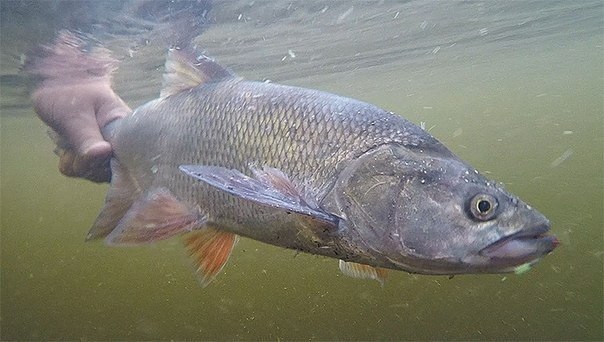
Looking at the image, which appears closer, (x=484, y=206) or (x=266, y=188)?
(x=484, y=206)

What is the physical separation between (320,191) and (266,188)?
34cm

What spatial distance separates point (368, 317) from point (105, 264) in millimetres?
8682

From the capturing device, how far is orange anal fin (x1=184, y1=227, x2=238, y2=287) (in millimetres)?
3359

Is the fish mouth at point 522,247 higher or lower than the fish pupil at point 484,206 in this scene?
lower

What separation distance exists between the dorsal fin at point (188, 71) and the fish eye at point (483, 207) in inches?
84.6

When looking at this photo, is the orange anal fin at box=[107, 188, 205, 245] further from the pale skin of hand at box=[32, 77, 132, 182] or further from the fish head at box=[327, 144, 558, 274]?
the pale skin of hand at box=[32, 77, 132, 182]

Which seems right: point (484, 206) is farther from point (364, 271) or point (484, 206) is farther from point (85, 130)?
point (85, 130)

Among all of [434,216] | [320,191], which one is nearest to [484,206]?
[434,216]

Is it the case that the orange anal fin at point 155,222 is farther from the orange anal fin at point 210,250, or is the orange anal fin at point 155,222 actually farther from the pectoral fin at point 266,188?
the pectoral fin at point 266,188

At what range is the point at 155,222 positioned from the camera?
10.7 feet

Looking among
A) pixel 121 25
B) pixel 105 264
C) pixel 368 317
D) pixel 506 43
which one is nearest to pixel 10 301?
pixel 105 264

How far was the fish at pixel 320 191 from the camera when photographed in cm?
236

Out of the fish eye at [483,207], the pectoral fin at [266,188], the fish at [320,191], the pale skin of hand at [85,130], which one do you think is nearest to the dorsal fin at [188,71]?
the fish at [320,191]

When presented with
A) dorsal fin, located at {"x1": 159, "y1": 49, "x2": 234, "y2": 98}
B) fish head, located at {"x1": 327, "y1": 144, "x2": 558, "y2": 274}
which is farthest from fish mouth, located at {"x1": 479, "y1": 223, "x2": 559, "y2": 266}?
dorsal fin, located at {"x1": 159, "y1": 49, "x2": 234, "y2": 98}
